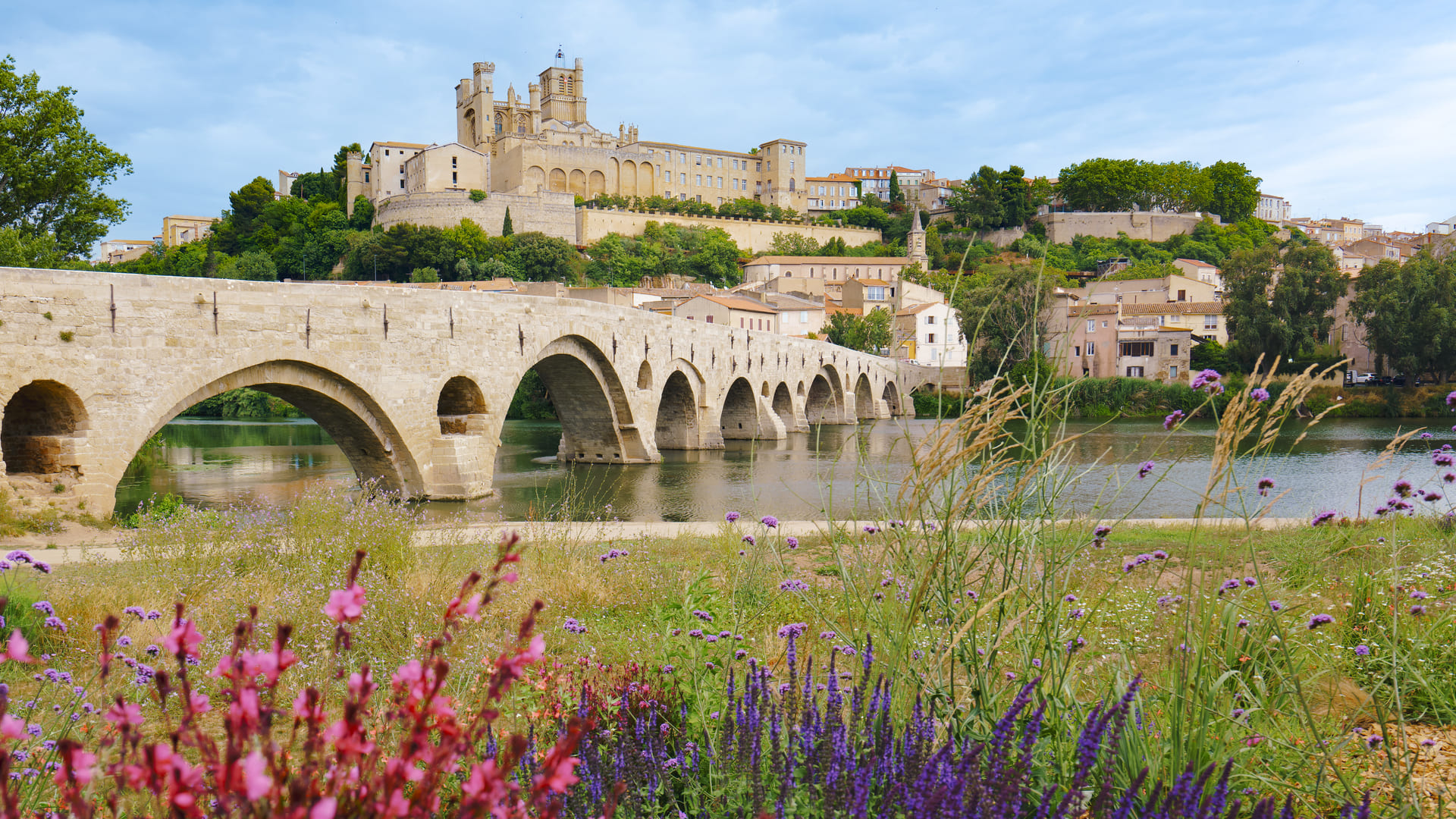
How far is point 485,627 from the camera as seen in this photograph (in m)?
4.61

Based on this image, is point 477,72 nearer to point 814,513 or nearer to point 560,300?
point 560,300

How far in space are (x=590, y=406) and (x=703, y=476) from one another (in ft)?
12.8

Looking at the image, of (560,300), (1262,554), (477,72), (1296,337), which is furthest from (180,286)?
(477,72)

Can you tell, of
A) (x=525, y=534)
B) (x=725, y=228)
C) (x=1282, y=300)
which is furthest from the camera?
(x=725, y=228)

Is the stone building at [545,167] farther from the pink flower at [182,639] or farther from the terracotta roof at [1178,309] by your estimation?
the pink flower at [182,639]

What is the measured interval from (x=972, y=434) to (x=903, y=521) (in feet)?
1.16

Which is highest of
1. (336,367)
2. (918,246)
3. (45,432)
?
(918,246)

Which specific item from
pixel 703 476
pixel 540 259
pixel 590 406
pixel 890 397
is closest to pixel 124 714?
pixel 703 476

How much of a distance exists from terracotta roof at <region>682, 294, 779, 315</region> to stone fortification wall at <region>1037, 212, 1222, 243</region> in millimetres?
47267

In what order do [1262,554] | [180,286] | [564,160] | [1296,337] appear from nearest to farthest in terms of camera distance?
[1262,554] → [180,286] → [1296,337] → [564,160]

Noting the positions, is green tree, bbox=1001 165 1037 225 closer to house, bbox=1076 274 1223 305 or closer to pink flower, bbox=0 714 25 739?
house, bbox=1076 274 1223 305

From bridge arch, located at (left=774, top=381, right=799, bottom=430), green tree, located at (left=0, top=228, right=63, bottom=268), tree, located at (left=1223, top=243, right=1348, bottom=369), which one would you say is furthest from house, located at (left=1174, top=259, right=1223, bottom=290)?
green tree, located at (left=0, top=228, right=63, bottom=268)

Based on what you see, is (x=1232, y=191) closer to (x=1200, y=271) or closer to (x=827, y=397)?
(x=1200, y=271)

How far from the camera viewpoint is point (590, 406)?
2362 cm
